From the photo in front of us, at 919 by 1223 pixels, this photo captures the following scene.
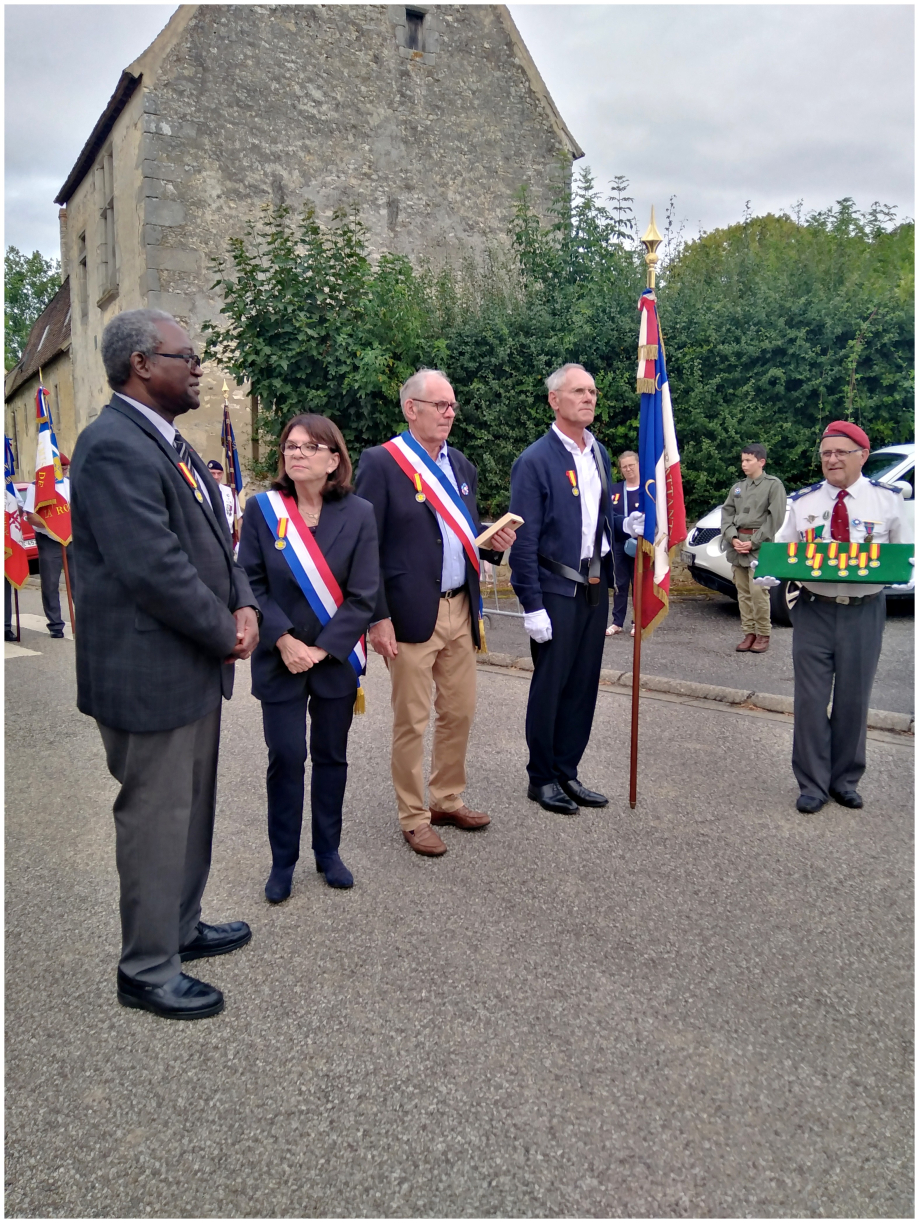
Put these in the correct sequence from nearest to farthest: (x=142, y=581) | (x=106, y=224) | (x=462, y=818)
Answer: (x=142, y=581) < (x=462, y=818) < (x=106, y=224)

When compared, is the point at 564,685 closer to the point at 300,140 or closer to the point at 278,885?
the point at 278,885

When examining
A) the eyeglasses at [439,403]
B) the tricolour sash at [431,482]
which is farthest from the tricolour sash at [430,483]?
the eyeglasses at [439,403]

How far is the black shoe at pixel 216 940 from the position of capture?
339 centimetres

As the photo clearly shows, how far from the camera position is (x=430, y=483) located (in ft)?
14.4

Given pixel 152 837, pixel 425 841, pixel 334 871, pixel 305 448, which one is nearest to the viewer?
pixel 152 837

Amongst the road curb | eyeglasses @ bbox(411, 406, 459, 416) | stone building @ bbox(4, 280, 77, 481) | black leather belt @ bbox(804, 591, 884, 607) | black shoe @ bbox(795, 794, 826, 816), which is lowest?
black shoe @ bbox(795, 794, 826, 816)

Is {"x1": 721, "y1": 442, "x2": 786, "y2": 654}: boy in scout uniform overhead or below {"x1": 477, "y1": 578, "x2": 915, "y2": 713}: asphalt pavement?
overhead

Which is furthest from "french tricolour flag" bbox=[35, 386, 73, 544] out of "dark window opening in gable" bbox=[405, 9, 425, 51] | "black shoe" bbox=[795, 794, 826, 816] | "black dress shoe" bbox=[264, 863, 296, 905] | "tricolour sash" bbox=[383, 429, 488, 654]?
"dark window opening in gable" bbox=[405, 9, 425, 51]

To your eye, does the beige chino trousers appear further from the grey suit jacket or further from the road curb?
the road curb

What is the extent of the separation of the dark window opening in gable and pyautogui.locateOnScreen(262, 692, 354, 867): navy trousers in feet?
63.0

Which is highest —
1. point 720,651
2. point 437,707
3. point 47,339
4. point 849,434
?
point 47,339

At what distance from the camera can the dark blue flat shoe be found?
3941mm

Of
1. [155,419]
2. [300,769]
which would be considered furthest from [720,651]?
[155,419]

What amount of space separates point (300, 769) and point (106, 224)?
63.4ft
